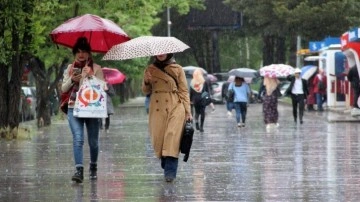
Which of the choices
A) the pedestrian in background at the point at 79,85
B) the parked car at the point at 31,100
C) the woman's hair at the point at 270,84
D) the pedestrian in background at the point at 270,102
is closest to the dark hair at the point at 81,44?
the pedestrian in background at the point at 79,85

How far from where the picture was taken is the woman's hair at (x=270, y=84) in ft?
95.9

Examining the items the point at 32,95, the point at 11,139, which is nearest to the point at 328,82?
the point at 32,95

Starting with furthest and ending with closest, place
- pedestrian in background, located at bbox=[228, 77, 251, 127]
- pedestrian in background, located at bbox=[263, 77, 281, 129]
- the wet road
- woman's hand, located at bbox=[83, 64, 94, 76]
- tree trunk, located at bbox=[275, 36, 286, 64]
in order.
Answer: tree trunk, located at bbox=[275, 36, 286, 64], pedestrian in background, located at bbox=[228, 77, 251, 127], pedestrian in background, located at bbox=[263, 77, 281, 129], woman's hand, located at bbox=[83, 64, 94, 76], the wet road

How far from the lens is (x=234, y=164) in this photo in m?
16.1

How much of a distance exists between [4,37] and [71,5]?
4246mm

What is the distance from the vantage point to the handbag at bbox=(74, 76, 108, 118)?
43.1 ft

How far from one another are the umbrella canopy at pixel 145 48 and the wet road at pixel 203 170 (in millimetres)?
1501

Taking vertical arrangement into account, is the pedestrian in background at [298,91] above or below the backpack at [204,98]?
below

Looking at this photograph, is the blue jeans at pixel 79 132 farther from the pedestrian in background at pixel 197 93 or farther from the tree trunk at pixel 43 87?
the tree trunk at pixel 43 87

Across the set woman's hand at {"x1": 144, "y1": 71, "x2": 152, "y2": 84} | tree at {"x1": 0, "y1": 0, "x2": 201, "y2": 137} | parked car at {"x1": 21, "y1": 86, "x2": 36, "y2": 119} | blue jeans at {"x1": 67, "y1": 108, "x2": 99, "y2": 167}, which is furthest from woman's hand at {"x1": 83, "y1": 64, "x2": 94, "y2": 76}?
parked car at {"x1": 21, "y1": 86, "x2": 36, "y2": 119}

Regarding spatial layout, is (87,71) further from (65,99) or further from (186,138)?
(186,138)

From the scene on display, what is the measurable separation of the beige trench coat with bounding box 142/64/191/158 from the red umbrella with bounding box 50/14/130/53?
0.80 m

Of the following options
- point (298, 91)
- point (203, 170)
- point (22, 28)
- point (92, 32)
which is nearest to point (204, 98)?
point (298, 91)

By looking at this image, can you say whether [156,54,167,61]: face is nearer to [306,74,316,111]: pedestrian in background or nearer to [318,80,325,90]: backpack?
[318,80,325,90]: backpack
